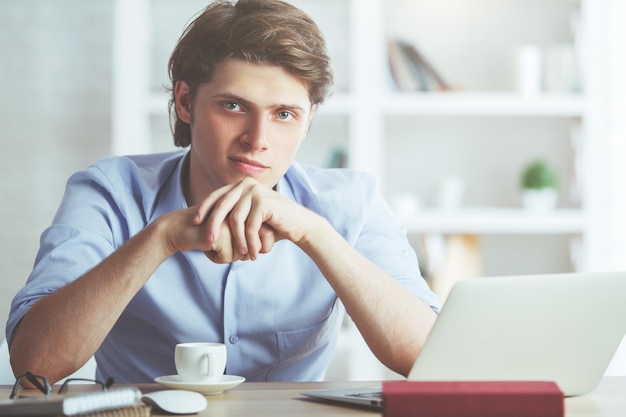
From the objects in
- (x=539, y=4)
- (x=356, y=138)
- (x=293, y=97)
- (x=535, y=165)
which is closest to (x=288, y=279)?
(x=293, y=97)

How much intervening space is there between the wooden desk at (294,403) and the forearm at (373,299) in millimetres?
149

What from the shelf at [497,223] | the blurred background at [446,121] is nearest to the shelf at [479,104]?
the blurred background at [446,121]

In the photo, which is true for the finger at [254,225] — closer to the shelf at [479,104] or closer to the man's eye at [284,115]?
the man's eye at [284,115]

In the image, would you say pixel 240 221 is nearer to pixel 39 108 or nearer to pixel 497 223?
pixel 497 223

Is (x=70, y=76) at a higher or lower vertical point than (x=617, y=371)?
higher

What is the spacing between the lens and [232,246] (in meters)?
1.31

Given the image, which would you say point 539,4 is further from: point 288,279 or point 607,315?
point 607,315

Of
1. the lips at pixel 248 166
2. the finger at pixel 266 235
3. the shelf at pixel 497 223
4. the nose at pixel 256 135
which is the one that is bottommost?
the shelf at pixel 497 223

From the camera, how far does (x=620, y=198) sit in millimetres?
3068

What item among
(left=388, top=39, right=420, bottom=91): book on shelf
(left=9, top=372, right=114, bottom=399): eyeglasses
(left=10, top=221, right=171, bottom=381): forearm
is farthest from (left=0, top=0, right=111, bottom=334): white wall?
(left=9, top=372, right=114, bottom=399): eyeglasses

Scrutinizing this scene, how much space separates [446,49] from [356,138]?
1.97ft

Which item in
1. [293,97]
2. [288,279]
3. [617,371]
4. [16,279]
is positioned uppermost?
[293,97]

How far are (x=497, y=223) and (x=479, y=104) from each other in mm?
467

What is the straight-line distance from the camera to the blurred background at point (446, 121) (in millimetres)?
3037
